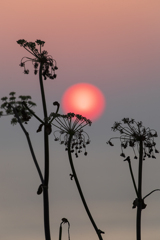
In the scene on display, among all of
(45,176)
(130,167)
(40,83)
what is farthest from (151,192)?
(40,83)

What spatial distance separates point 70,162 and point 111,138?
91.3 inches

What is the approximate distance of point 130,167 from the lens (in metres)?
17.3

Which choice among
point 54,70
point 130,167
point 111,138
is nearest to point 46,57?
point 54,70

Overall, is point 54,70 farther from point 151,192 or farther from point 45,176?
point 151,192

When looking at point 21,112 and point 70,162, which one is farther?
point 21,112

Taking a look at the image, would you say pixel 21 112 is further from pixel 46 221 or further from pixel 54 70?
pixel 46 221

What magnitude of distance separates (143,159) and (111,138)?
1541 mm

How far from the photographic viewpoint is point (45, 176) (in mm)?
16484

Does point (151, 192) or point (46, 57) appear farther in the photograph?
point (46, 57)

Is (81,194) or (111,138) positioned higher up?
(111,138)

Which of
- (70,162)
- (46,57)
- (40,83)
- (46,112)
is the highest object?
(46,57)

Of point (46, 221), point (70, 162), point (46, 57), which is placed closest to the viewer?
point (46, 221)

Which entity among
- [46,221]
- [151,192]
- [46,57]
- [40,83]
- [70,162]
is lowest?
[46,221]

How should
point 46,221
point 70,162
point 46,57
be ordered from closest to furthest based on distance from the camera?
point 46,221 → point 70,162 → point 46,57
